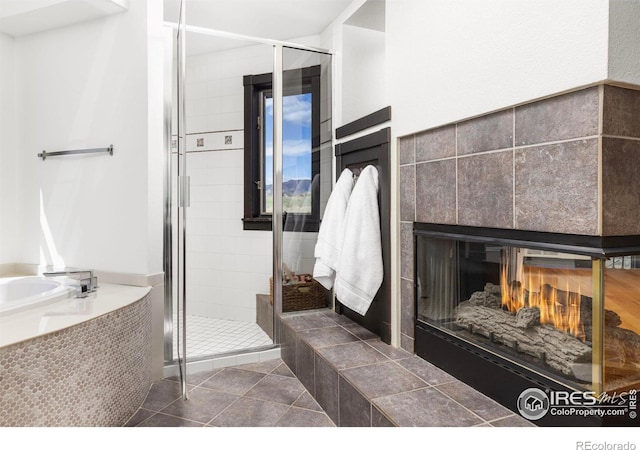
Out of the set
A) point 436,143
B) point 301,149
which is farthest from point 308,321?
point 436,143

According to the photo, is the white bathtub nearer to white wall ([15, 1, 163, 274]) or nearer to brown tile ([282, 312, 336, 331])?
white wall ([15, 1, 163, 274])

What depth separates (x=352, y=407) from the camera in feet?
5.42

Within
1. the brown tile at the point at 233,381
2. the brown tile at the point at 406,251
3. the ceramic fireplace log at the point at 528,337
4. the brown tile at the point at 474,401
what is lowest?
the brown tile at the point at 233,381

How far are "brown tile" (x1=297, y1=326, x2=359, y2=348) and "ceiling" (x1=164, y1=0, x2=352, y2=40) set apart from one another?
81.4 inches

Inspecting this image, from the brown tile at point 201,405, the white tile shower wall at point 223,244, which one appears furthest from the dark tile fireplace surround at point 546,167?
the white tile shower wall at point 223,244

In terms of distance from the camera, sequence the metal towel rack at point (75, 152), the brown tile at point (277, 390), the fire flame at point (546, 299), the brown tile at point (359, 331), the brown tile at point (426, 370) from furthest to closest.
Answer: the metal towel rack at point (75, 152)
the brown tile at point (359, 331)
the brown tile at point (277, 390)
the brown tile at point (426, 370)
the fire flame at point (546, 299)

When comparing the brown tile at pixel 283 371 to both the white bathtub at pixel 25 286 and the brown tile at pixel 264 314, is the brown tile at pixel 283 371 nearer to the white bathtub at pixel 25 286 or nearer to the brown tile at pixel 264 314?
the brown tile at pixel 264 314

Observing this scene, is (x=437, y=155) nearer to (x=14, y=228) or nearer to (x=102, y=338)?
(x=102, y=338)

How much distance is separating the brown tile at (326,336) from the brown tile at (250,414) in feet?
1.15

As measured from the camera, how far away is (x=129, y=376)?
6.22 ft

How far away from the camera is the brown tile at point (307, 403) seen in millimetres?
1974

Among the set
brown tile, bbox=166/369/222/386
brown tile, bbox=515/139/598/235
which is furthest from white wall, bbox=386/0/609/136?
brown tile, bbox=166/369/222/386

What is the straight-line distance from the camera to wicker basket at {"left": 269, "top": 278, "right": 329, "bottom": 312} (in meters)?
2.76

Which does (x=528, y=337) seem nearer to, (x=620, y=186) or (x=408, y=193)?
(x=620, y=186)
